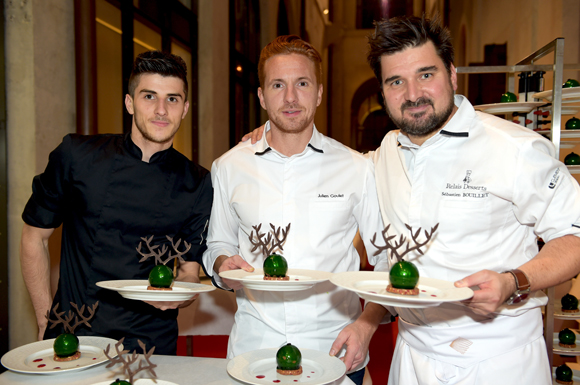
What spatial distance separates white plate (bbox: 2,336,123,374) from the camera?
1.47 meters

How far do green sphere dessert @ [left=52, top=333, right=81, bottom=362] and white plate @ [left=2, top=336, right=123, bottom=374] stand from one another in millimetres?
20

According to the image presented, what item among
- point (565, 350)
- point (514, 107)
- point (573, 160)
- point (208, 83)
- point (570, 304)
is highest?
point (208, 83)

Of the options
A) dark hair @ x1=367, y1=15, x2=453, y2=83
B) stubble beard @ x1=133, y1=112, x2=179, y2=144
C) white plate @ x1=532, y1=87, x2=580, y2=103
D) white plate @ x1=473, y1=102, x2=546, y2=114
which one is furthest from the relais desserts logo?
white plate @ x1=532, y1=87, x2=580, y2=103

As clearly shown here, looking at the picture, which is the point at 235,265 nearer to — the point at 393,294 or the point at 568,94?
the point at 393,294

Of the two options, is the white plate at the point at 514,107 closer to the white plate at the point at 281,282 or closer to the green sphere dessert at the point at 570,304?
the green sphere dessert at the point at 570,304

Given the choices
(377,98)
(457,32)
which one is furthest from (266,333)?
(457,32)

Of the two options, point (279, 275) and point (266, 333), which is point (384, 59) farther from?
point (266, 333)

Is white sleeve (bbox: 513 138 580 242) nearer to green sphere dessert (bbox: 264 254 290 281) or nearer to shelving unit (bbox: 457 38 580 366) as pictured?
→ green sphere dessert (bbox: 264 254 290 281)

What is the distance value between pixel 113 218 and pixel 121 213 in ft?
0.14

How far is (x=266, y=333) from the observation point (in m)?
2.05

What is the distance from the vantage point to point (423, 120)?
1.80m

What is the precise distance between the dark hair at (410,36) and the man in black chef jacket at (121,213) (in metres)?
1.01

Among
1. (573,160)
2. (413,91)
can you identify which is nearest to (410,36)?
(413,91)

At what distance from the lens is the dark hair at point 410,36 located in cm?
181
